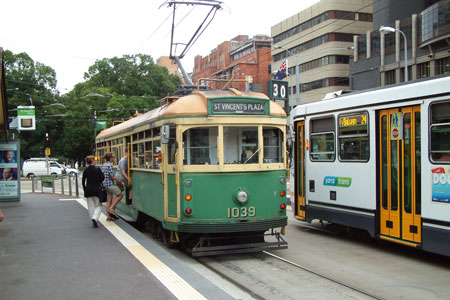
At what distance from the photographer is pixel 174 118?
25.6ft

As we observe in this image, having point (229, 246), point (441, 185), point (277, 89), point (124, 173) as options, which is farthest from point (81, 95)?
point (441, 185)

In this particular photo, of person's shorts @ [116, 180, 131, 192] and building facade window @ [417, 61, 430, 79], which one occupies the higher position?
building facade window @ [417, 61, 430, 79]

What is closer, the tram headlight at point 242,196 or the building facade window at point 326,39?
the tram headlight at point 242,196

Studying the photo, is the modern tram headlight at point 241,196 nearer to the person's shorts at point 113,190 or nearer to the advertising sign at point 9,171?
the person's shorts at point 113,190

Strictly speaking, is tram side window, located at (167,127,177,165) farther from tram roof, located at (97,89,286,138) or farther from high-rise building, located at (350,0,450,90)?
high-rise building, located at (350,0,450,90)

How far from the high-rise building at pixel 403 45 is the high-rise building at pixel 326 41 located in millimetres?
4310

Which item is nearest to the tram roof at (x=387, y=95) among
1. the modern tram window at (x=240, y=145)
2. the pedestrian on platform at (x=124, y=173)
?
the modern tram window at (x=240, y=145)

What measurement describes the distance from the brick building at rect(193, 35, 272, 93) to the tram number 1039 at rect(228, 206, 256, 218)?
61386mm

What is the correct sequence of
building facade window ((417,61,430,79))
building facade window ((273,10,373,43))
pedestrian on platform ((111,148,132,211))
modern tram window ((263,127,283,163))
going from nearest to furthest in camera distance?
modern tram window ((263,127,283,163)) < pedestrian on platform ((111,148,132,211)) < building facade window ((417,61,430,79)) < building facade window ((273,10,373,43))

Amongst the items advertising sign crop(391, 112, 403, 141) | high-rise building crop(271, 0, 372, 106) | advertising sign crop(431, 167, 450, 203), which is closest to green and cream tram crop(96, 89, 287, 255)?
advertising sign crop(391, 112, 403, 141)

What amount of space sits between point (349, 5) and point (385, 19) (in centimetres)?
957

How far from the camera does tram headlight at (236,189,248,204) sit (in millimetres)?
7625

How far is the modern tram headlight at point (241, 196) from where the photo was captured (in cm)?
762

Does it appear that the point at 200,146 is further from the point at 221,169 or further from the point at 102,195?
the point at 102,195
